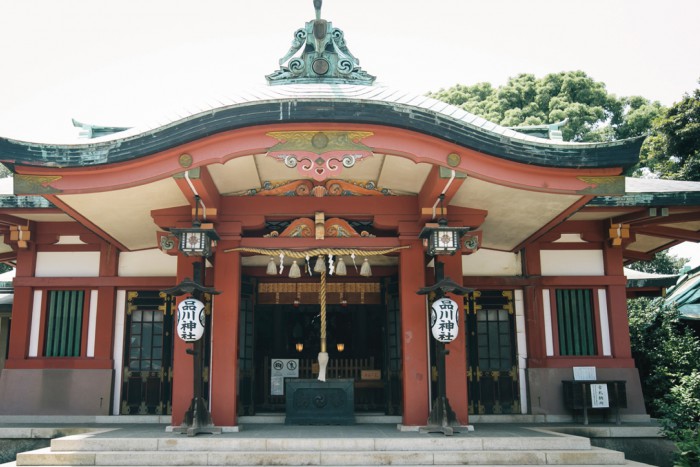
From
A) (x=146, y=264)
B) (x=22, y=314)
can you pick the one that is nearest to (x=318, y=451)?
(x=146, y=264)

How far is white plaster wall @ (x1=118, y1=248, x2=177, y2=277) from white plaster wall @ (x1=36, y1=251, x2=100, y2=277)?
0.51 m

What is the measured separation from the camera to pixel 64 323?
11.9m

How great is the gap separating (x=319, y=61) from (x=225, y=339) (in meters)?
5.52

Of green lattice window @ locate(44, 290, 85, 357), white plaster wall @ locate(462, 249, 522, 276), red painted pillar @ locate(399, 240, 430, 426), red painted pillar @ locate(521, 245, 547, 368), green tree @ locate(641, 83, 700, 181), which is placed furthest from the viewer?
green tree @ locate(641, 83, 700, 181)

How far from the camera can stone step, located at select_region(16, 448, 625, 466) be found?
310 inches

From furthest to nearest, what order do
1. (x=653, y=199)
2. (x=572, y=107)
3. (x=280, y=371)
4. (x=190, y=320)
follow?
(x=572, y=107)
(x=280, y=371)
(x=653, y=199)
(x=190, y=320)

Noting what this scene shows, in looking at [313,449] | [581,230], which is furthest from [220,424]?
[581,230]

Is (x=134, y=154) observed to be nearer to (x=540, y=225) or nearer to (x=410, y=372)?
(x=410, y=372)

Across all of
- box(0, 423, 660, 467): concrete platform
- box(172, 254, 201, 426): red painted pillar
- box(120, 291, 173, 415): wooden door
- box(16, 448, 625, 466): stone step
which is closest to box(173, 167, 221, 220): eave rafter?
box(172, 254, 201, 426): red painted pillar

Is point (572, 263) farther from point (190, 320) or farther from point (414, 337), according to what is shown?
point (190, 320)

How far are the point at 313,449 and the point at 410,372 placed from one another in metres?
2.30

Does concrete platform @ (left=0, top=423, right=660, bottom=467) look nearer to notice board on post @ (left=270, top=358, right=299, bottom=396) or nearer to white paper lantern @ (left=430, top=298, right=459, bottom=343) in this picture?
white paper lantern @ (left=430, top=298, right=459, bottom=343)

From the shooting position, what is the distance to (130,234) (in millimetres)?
11281

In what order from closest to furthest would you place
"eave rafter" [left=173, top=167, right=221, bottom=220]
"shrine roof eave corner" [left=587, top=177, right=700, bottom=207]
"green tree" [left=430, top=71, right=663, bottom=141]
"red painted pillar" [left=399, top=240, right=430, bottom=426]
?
"eave rafter" [left=173, top=167, right=221, bottom=220], "red painted pillar" [left=399, top=240, right=430, bottom=426], "shrine roof eave corner" [left=587, top=177, right=700, bottom=207], "green tree" [left=430, top=71, right=663, bottom=141]
